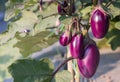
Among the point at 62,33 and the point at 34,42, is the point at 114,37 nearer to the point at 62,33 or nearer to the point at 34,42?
→ the point at 34,42

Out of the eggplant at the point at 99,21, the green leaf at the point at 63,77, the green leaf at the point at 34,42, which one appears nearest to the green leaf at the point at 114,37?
the green leaf at the point at 34,42

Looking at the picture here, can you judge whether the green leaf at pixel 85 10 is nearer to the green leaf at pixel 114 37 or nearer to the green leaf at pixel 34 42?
the green leaf at pixel 34 42

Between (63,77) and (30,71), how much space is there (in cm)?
7

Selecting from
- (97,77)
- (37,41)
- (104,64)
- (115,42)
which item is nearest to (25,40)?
(37,41)

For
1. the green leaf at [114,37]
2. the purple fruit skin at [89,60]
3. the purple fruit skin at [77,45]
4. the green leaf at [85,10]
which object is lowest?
the green leaf at [114,37]

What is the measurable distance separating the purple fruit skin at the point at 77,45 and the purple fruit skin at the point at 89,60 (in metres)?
0.01

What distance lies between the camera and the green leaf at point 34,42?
2.78 ft

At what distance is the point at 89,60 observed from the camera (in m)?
0.68

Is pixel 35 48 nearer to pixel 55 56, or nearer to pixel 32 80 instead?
pixel 32 80

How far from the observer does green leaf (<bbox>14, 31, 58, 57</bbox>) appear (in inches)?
33.3

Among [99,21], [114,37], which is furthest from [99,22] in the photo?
[114,37]

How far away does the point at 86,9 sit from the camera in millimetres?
691

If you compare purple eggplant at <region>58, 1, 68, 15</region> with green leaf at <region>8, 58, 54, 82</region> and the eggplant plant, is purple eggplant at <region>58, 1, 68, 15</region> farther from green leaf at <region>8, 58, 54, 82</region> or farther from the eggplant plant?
green leaf at <region>8, 58, 54, 82</region>

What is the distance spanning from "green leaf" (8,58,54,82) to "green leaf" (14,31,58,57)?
81mm
